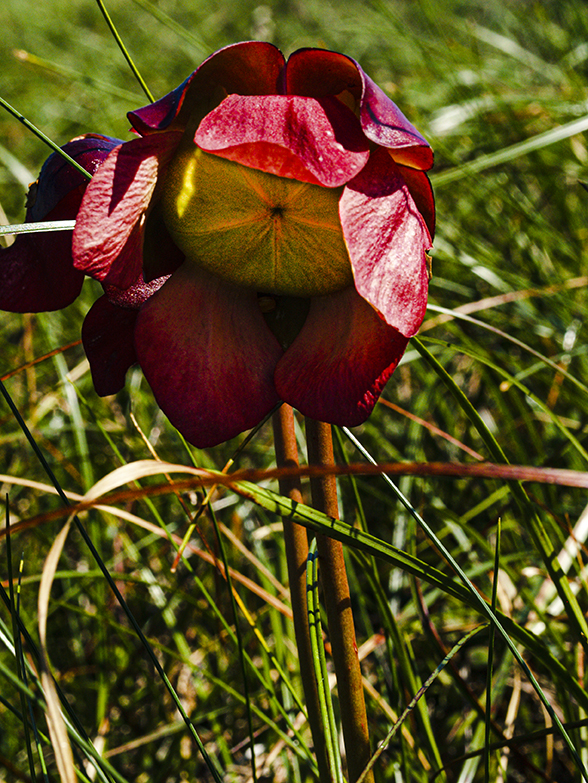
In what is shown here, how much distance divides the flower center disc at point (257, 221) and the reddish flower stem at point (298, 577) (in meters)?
0.09

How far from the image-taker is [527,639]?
1.32 ft

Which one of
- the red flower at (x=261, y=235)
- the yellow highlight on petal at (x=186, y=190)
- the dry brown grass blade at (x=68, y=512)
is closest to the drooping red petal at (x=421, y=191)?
the red flower at (x=261, y=235)

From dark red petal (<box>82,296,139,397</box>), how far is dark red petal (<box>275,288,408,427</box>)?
0.10m

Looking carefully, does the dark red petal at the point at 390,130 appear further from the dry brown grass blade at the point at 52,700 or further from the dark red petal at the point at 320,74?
the dry brown grass blade at the point at 52,700

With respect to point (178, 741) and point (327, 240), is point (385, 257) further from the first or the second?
point (178, 741)

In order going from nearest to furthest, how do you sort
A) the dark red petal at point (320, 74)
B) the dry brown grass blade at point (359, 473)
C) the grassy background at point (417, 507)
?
the dry brown grass blade at point (359, 473), the dark red petal at point (320, 74), the grassy background at point (417, 507)

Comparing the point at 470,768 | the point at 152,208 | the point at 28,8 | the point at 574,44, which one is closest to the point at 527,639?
the point at 470,768

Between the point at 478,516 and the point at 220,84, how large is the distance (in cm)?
69

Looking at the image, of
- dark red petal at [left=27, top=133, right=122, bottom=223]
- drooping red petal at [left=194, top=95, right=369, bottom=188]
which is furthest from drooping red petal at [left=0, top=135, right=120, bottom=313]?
drooping red petal at [left=194, top=95, right=369, bottom=188]

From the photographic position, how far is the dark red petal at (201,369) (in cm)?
35

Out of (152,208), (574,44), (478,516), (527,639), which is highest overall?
(574,44)

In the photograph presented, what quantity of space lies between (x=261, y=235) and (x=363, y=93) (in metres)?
0.09

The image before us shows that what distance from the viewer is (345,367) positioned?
34 centimetres

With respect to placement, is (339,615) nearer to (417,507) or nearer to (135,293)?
(135,293)
